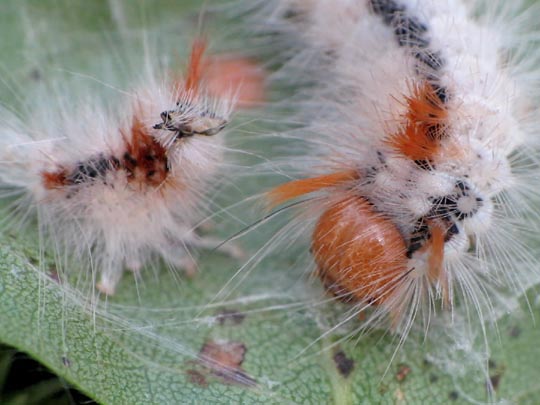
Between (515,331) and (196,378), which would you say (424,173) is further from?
(196,378)

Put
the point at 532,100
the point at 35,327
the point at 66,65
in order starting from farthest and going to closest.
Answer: the point at 66,65 < the point at 532,100 < the point at 35,327

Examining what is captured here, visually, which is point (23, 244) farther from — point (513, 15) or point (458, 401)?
point (513, 15)

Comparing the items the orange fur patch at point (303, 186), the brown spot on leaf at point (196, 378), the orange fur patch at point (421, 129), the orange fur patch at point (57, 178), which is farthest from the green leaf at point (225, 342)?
the orange fur patch at point (421, 129)

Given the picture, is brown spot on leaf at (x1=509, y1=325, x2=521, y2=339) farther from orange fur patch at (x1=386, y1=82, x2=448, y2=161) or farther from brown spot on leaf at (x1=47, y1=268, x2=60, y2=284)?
brown spot on leaf at (x1=47, y1=268, x2=60, y2=284)

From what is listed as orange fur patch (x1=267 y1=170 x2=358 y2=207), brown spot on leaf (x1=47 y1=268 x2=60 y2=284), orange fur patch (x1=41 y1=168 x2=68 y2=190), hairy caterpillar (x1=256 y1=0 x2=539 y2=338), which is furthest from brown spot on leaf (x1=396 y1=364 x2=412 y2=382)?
orange fur patch (x1=41 y1=168 x2=68 y2=190)

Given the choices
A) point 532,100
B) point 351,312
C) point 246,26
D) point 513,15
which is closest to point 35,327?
point 351,312

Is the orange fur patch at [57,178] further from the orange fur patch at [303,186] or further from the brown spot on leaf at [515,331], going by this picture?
the brown spot on leaf at [515,331]

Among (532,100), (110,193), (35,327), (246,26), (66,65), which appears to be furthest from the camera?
(246,26)
